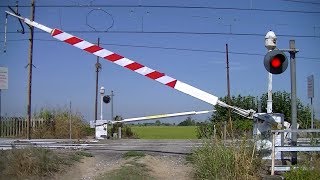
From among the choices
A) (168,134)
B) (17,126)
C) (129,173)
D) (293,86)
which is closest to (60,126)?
(17,126)

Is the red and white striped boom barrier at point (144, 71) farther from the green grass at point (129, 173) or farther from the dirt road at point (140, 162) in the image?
the green grass at point (129, 173)

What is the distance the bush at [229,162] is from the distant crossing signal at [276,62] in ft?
5.71

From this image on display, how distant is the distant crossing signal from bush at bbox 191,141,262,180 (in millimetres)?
A: 1739

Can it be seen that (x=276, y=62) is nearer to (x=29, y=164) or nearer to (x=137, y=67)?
(x=137, y=67)

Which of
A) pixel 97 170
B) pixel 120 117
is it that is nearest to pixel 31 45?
pixel 120 117

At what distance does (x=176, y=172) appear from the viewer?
33.3 feet

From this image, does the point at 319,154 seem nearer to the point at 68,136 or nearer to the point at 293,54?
the point at 293,54

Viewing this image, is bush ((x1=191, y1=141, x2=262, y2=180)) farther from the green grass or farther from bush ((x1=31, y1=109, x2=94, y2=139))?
bush ((x1=31, y1=109, x2=94, y2=139))

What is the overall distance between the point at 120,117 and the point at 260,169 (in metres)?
22.3

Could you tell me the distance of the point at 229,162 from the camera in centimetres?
856

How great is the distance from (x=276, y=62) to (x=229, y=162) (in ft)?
8.11

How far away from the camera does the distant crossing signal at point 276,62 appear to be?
9547 mm

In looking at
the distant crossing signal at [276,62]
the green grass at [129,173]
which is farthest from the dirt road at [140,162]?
the distant crossing signal at [276,62]

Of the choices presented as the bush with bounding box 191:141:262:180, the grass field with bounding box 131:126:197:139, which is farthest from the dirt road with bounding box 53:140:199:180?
the grass field with bounding box 131:126:197:139
